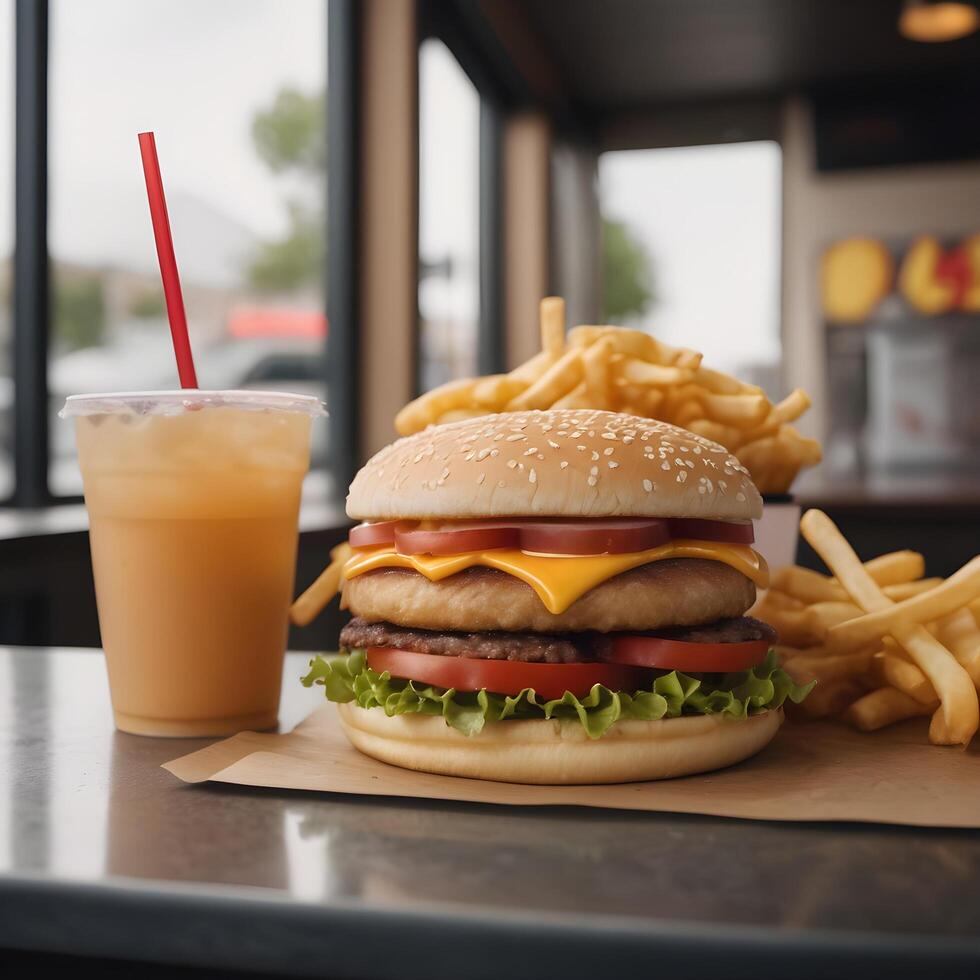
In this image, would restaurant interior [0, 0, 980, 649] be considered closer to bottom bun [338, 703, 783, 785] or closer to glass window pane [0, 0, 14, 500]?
glass window pane [0, 0, 14, 500]

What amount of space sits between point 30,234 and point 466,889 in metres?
2.75

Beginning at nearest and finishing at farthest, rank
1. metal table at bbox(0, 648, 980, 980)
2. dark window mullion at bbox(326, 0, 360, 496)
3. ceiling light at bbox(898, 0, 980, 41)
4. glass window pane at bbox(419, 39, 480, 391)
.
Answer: metal table at bbox(0, 648, 980, 980), dark window mullion at bbox(326, 0, 360, 496), glass window pane at bbox(419, 39, 480, 391), ceiling light at bbox(898, 0, 980, 41)

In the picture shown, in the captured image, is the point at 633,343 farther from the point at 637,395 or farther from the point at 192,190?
the point at 192,190

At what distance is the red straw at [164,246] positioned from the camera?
49.1 inches

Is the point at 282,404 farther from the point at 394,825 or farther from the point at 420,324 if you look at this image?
the point at 420,324

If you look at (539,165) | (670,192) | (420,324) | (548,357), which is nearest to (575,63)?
(539,165)

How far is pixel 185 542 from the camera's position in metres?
1.24

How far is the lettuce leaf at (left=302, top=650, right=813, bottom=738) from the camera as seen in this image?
1.05 metres

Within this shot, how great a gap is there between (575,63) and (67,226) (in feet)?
17.6

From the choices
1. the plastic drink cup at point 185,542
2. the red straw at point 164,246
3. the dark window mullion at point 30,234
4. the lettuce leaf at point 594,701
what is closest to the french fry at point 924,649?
the lettuce leaf at point 594,701

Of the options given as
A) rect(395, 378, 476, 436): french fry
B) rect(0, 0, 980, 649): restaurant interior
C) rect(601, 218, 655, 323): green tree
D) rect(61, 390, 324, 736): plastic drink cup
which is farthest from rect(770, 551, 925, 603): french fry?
rect(601, 218, 655, 323): green tree

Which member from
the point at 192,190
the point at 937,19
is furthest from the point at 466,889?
the point at 937,19

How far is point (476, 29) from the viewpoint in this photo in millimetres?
6504

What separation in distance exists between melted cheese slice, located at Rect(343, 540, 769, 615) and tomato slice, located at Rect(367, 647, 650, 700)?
6 cm
